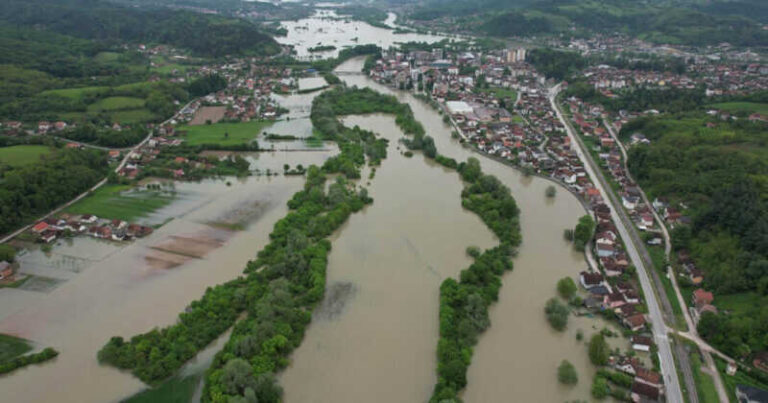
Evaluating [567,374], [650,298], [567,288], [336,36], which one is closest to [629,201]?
[650,298]

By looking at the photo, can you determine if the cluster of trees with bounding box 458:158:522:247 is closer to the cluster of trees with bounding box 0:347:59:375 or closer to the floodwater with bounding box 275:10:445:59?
the cluster of trees with bounding box 0:347:59:375

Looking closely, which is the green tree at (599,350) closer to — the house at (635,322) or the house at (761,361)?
the house at (635,322)

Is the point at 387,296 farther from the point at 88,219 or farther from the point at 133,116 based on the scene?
the point at 133,116

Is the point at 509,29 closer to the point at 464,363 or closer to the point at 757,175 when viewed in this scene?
the point at 757,175

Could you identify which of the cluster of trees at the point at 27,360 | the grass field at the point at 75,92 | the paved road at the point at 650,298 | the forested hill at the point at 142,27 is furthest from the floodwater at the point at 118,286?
the forested hill at the point at 142,27

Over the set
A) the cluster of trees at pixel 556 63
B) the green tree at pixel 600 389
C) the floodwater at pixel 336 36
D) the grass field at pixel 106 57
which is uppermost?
the floodwater at pixel 336 36
